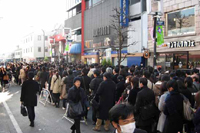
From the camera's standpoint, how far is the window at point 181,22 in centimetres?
1705

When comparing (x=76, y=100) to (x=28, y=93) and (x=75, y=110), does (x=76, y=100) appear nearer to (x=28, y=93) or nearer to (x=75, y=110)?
(x=75, y=110)

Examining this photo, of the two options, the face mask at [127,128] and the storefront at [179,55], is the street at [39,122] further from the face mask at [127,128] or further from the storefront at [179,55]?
the storefront at [179,55]

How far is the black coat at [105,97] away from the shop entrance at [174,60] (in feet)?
41.3

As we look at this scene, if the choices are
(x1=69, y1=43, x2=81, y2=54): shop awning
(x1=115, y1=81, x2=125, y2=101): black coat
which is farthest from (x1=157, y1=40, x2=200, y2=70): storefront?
(x1=69, y1=43, x2=81, y2=54): shop awning

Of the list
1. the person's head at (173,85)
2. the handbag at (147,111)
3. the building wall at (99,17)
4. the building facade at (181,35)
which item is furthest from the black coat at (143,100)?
the building wall at (99,17)

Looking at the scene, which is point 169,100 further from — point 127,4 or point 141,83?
point 127,4

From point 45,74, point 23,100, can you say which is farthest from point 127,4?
point 23,100

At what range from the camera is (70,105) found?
588 cm

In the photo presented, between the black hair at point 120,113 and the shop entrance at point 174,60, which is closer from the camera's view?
the black hair at point 120,113

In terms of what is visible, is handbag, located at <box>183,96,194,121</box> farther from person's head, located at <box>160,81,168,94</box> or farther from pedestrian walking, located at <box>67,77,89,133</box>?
pedestrian walking, located at <box>67,77,89,133</box>

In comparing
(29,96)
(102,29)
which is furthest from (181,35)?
(102,29)

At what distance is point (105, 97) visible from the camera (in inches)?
264

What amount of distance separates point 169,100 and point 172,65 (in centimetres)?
1526

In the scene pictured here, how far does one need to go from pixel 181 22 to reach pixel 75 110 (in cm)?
1497
